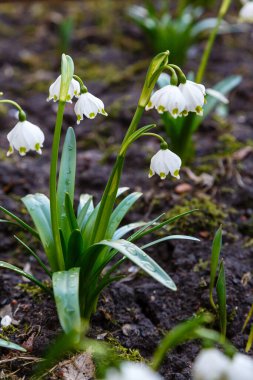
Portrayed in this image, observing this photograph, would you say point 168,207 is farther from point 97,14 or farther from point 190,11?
point 97,14

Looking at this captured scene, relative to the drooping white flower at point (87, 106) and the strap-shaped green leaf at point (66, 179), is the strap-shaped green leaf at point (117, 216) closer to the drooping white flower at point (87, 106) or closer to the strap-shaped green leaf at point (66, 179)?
the strap-shaped green leaf at point (66, 179)

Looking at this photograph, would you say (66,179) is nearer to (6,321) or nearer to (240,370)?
(6,321)

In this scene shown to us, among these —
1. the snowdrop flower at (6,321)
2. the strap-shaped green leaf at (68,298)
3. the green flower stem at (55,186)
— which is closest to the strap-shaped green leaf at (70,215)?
the green flower stem at (55,186)

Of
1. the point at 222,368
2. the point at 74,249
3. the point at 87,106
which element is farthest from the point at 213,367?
the point at 87,106

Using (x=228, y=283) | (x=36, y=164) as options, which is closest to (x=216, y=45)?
(x=36, y=164)

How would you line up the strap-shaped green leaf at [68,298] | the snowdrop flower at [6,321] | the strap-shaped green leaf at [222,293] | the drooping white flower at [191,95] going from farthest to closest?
the snowdrop flower at [6,321]
the strap-shaped green leaf at [222,293]
the drooping white flower at [191,95]
the strap-shaped green leaf at [68,298]

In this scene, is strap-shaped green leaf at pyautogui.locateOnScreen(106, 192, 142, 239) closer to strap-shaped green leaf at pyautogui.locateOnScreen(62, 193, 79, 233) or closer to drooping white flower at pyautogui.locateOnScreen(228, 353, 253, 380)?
strap-shaped green leaf at pyautogui.locateOnScreen(62, 193, 79, 233)
